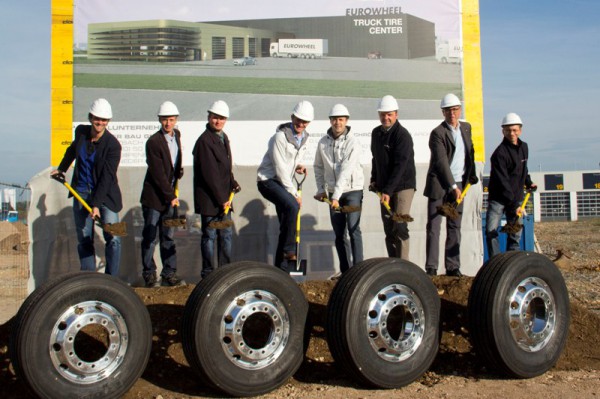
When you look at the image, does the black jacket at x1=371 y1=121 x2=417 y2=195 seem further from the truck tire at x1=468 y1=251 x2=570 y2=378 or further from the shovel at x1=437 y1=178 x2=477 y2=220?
the truck tire at x1=468 y1=251 x2=570 y2=378

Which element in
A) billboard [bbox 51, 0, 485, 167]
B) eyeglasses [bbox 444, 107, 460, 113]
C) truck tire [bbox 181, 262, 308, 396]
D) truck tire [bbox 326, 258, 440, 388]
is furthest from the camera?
billboard [bbox 51, 0, 485, 167]

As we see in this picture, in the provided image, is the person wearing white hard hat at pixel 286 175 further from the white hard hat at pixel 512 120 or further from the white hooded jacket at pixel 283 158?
the white hard hat at pixel 512 120

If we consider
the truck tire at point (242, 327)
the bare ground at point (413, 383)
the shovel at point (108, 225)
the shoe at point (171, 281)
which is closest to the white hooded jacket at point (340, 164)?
the bare ground at point (413, 383)

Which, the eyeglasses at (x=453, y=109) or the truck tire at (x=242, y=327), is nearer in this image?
the truck tire at (x=242, y=327)

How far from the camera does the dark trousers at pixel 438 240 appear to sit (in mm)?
7328

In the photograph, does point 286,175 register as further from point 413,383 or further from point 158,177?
point 413,383

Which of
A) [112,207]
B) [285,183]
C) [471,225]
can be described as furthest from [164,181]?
[471,225]

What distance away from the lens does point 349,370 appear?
4.72 m

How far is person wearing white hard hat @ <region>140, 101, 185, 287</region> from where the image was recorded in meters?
7.27

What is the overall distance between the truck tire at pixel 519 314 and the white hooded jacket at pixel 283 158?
2.60 m

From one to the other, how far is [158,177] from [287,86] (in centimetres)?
340

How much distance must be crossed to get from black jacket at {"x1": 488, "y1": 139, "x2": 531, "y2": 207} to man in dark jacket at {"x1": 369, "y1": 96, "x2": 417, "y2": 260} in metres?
1.23

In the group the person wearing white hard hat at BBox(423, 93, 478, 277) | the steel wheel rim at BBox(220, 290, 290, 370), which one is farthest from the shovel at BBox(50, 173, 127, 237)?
the person wearing white hard hat at BBox(423, 93, 478, 277)

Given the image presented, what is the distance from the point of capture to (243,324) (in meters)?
4.67
